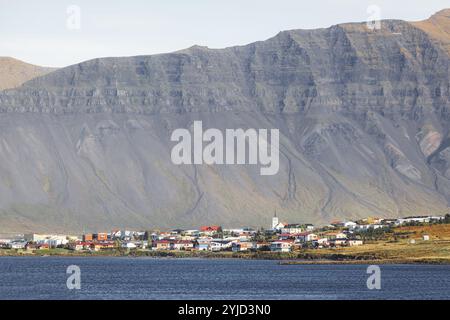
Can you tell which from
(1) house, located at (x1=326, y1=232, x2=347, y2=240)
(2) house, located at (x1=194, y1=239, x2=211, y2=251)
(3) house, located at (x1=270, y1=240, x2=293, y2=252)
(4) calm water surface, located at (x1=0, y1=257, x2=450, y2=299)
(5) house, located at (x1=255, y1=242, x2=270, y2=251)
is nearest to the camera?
(4) calm water surface, located at (x1=0, y1=257, x2=450, y2=299)

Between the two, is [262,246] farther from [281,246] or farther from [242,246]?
[281,246]

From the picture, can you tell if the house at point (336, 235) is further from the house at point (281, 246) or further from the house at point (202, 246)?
the house at point (202, 246)

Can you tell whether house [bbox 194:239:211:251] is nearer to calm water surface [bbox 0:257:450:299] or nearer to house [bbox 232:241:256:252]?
house [bbox 232:241:256:252]

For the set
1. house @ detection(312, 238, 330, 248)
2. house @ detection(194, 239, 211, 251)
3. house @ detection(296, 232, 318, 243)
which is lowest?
house @ detection(194, 239, 211, 251)

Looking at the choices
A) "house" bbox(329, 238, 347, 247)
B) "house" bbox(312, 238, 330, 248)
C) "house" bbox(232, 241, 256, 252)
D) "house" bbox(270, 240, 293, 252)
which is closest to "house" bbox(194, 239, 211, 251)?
"house" bbox(232, 241, 256, 252)

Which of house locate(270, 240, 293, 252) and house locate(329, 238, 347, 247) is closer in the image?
house locate(329, 238, 347, 247)

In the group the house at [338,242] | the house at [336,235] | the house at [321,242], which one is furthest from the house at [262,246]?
the house at [336,235]

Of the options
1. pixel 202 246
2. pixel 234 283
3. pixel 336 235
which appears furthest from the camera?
pixel 202 246

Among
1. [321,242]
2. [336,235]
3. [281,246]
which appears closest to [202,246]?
[281,246]
